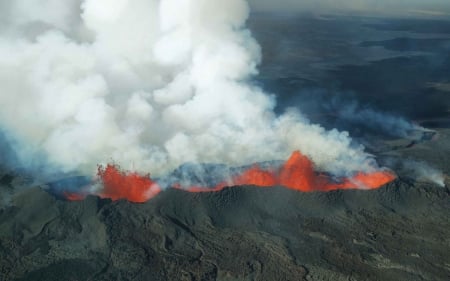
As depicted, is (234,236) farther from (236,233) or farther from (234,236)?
(236,233)

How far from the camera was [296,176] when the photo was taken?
24.8 metres

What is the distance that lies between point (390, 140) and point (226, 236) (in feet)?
58.9

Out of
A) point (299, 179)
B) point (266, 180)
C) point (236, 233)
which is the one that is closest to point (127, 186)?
point (236, 233)

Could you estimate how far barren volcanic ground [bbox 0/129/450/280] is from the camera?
18500mm

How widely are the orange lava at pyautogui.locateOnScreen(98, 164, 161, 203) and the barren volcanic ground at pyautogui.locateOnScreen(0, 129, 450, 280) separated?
3.97 feet

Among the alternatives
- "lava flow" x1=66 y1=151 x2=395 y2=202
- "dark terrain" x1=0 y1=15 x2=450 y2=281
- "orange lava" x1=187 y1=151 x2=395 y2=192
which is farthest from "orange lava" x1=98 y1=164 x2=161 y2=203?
"orange lava" x1=187 y1=151 x2=395 y2=192

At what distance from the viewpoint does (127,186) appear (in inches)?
950

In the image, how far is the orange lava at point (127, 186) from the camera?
926 inches

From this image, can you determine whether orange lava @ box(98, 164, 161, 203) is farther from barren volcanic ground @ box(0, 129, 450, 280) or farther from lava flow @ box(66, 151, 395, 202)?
barren volcanic ground @ box(0, 129, 450, 280)

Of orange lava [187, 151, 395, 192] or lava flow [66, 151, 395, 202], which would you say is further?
orange lava [187, 151, 395, 192]

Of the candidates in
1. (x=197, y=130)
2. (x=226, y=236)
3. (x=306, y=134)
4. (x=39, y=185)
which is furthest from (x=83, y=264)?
(x=306, y=134)

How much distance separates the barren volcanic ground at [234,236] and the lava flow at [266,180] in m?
1.14

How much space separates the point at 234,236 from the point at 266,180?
5058 mm

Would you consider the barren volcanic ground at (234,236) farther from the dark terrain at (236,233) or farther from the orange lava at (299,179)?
the orange lava at (299,179)
